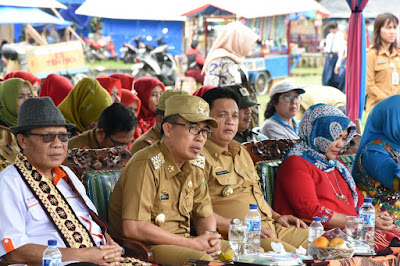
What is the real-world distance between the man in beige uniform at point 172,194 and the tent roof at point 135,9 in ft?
18.9

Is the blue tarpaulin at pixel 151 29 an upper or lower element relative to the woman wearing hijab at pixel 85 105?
upper

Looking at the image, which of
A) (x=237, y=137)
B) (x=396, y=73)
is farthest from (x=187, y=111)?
(x=396, y=73)

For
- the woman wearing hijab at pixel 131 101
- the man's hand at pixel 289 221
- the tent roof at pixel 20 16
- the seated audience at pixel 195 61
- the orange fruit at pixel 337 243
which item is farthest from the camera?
the seated audience at pixel 195 61

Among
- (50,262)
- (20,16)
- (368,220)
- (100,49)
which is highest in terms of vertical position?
(20,16)

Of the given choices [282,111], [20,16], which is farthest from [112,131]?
[20,16]

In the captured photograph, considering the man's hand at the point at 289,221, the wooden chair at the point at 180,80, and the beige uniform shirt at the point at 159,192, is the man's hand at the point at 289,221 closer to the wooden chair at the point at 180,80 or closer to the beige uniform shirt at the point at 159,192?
the beige uniform shirt at the point at 159,192

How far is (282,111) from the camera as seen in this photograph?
6.35 m

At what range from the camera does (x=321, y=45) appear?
20469 mm

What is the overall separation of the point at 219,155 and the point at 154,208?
2.55 ft

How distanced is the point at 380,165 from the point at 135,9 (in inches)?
250

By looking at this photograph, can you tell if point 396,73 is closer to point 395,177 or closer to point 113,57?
point 395,177

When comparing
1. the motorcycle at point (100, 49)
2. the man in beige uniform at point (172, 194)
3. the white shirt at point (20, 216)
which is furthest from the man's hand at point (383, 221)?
the motorcycle at point (100, 49)

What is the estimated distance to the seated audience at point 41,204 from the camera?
3.14m

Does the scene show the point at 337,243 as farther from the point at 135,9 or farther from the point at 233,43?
the point at 135,9
